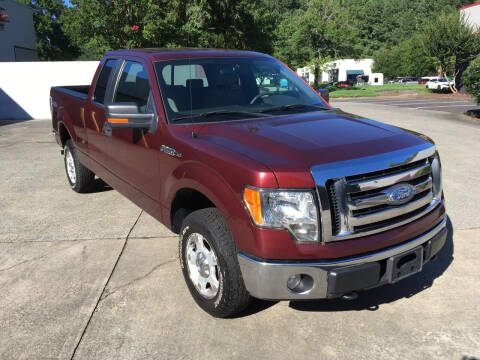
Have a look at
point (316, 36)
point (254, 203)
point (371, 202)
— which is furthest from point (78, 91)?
point (316, 36)

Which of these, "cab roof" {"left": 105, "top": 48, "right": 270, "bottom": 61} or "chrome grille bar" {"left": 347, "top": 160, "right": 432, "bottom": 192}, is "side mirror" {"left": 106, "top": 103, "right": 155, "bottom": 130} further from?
"chrome grille bar" {"left": 347, "top": 160, "right": 432, "bottom": 192}

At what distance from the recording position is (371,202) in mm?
2578

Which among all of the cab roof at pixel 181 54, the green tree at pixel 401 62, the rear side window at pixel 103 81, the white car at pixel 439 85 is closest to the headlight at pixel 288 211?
the cab roof at pixel 181 54

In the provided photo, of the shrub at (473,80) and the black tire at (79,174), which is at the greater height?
the shrub at (473,80)

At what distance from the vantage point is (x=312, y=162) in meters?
2.52

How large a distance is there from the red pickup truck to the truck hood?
11 mm

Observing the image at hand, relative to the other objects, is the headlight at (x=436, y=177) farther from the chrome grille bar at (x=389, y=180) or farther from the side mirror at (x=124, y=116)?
the side mirror at (x=124, y=116)

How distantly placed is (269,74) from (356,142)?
5.41ft

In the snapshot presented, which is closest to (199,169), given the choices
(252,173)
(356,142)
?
(252,173)

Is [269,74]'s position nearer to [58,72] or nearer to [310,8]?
[58,72]

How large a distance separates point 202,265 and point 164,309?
0.48 m

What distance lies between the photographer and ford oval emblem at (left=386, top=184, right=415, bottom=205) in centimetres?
266

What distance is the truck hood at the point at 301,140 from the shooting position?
2520 millimetres

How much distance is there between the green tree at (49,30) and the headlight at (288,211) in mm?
48971
